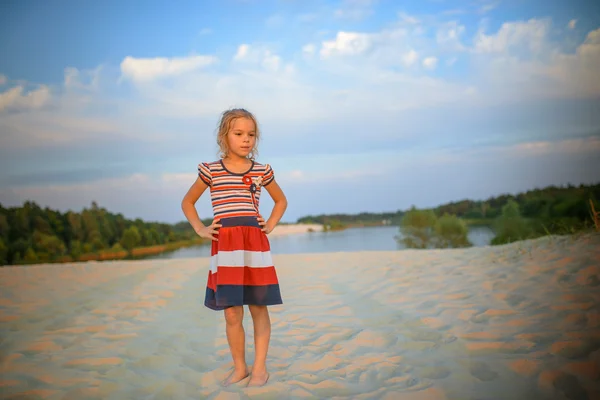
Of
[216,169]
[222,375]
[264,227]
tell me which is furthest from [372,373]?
[216,169]

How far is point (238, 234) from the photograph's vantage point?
240cm

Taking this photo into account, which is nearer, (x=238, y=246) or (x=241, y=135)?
(x=238, y=246)

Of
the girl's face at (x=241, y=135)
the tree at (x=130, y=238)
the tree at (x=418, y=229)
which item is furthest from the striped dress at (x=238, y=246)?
the tree at (x=418, y=229)

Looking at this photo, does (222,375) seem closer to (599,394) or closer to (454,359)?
(454,359)

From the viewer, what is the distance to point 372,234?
909 inches

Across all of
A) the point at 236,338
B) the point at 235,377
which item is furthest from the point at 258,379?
the point at 236,338

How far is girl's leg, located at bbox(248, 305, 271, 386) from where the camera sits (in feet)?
8.18

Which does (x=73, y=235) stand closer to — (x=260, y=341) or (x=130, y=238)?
(x=130, y=238)

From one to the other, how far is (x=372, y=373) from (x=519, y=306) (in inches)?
83.0

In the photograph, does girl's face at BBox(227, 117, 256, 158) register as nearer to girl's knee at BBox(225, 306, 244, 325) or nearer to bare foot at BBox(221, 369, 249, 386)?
girl's knee at BBox(225, 306, 244, 325)

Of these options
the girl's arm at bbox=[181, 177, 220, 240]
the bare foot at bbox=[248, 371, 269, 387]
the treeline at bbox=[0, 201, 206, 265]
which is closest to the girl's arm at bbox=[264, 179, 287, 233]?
the girl's arm at bbox=[181, 177, 220, 240]

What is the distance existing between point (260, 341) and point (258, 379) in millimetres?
214

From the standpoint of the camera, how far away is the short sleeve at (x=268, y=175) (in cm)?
259

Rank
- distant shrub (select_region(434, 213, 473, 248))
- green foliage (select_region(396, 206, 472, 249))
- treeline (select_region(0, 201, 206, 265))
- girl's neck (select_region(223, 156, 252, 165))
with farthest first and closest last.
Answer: green foliage (select_region(396, 206, 472, 249)), distant shrub (select_region(434, 213, 473, 248)), treeline (select_region(0, 201, 206, 265)), girl's neck (select_region(223, 156, 252, 165))
